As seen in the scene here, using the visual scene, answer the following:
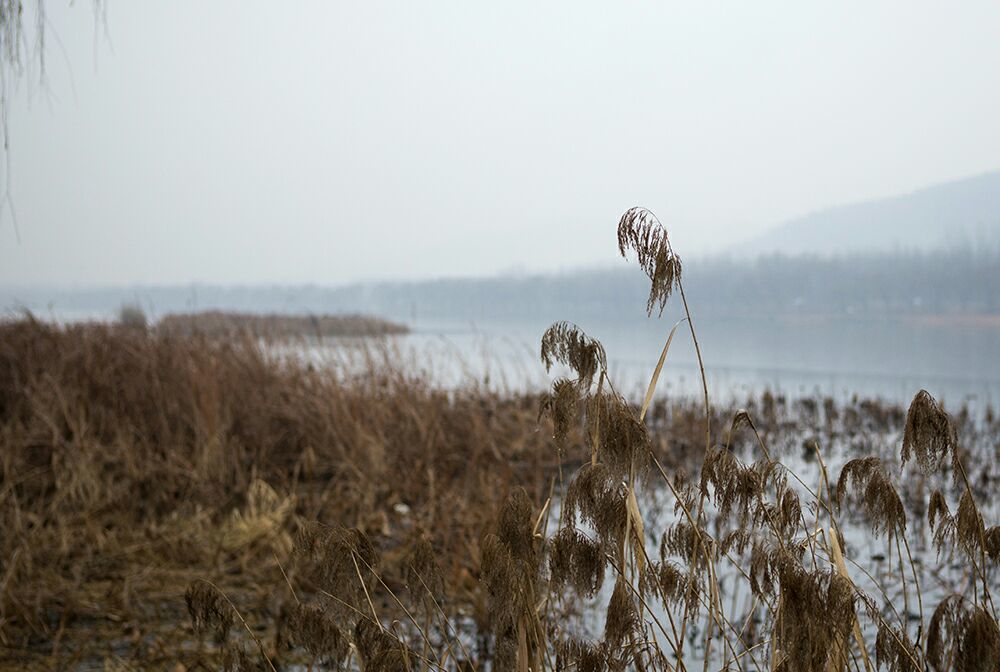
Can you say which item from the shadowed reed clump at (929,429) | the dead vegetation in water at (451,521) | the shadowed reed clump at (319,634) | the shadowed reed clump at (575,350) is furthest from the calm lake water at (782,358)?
the shadowed reed clump at (319,634)

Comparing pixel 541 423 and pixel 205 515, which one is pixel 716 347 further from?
pixel 541 423

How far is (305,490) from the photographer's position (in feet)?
18.1

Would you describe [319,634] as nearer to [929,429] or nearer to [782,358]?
[929,429]

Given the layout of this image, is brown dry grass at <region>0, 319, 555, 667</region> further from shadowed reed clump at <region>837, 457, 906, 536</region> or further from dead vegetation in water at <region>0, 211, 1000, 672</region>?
shadowed reed clump at <region>837, 457, 906, 536</region>

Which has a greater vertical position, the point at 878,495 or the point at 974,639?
the point at 878,495

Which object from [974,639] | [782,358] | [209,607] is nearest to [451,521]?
[209,607]

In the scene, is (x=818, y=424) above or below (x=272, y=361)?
below

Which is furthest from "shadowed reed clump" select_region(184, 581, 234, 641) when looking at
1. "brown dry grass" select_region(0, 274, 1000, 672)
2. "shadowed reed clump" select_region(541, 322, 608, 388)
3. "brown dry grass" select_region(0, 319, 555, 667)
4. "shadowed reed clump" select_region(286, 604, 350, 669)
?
"brown dry grass" select_region(0, 319, 555, 667)

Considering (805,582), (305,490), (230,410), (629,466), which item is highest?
(629,466)

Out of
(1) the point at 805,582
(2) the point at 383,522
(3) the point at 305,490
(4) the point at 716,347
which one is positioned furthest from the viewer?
(4) the point at 716,347

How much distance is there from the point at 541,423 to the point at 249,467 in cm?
470

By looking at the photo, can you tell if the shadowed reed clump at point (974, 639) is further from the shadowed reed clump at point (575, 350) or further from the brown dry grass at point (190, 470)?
the brown dry grass at point (190, 470)

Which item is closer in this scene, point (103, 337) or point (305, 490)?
point (305, 490)

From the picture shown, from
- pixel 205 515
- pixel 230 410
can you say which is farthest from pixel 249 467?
pixel 205 515
